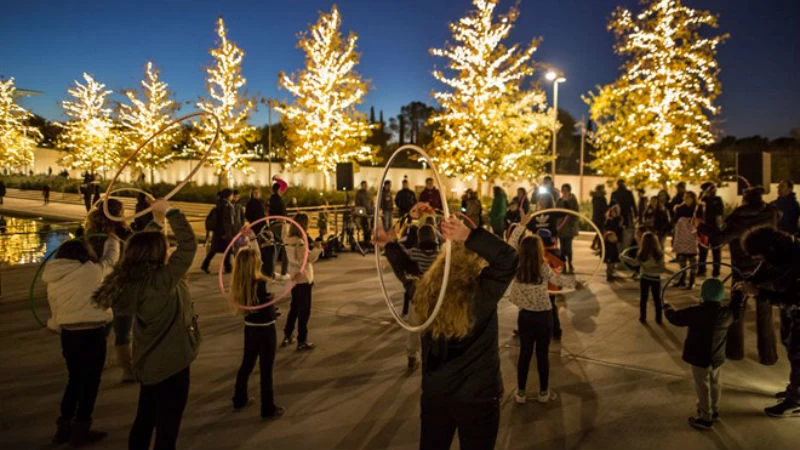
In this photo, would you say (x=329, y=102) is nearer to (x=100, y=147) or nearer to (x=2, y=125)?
(x=100, y=147)

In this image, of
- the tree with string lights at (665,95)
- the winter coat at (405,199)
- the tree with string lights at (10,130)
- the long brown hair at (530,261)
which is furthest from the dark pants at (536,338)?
the tree with string lights at (10,130)

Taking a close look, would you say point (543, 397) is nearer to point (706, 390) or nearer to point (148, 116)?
point (706, 390)

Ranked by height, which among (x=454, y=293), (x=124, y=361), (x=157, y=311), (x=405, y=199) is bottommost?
(x=124, y=361)

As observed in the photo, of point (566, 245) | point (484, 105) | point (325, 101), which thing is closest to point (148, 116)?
point (325, 101)

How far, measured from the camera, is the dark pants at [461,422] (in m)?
3.47

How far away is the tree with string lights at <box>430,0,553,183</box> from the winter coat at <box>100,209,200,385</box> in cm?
2615

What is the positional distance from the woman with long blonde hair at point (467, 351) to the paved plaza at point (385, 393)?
1.98 metres

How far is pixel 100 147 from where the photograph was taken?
148ft

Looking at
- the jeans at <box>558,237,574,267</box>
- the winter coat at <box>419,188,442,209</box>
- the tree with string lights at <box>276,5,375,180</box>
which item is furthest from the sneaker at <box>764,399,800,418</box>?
the tree with string lights at <box>276,5,375,180</box>

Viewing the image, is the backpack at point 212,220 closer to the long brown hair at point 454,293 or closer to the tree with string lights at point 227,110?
the long brown hair at point 454,293

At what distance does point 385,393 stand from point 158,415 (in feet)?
9.57

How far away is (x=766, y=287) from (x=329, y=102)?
31.0 m

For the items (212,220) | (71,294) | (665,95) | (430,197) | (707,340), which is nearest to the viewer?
(71,294)

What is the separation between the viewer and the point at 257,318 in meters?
5.89
